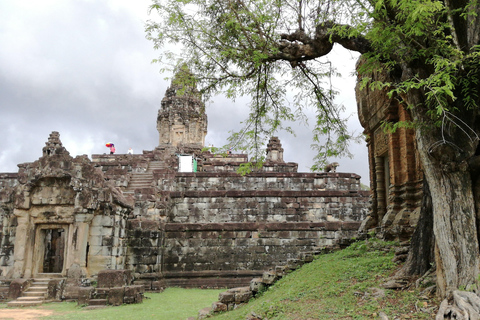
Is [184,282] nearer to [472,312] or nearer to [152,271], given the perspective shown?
[152,271]

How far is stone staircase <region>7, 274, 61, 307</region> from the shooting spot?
39.7 feet

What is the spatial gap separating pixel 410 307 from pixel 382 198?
547 cm

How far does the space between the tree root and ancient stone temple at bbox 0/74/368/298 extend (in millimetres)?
6631

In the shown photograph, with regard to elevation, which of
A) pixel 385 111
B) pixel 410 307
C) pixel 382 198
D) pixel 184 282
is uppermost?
pixel 385 111

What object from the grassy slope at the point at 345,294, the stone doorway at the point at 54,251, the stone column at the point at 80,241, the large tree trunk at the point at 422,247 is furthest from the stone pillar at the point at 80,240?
the large tree trunk at the point at 422,247

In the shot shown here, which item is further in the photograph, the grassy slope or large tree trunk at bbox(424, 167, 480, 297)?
the grassy slope

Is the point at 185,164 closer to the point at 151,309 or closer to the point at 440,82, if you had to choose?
the point at 151,309

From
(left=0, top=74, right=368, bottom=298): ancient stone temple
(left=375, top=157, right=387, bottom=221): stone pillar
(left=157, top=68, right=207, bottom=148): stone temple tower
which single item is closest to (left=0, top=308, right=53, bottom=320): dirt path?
(left=0, top=74, right=368, bottom=298): ancient stone temple

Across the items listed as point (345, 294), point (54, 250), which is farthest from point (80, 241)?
point (345, 294)

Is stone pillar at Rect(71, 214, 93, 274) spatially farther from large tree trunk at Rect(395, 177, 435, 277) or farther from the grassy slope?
large tree trunk at Rect(395, 177, 435, 277)

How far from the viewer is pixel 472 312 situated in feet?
16.2

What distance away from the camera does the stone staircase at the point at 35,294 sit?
1209 centimetres

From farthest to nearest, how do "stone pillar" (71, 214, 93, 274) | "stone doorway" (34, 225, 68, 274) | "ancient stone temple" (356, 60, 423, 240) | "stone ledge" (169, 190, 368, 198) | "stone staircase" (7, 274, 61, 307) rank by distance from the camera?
"stone doorway" (34, 225, 68, 274) < "stone ledge" (169, 190, 368, 198) < "stone pillar" (71, 214, 93, 274) < "stone staircase" (7, 274, 61, 307) < "ancient stone temple" (356, 60, 423, 240)

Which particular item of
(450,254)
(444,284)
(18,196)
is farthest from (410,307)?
(18,196)
